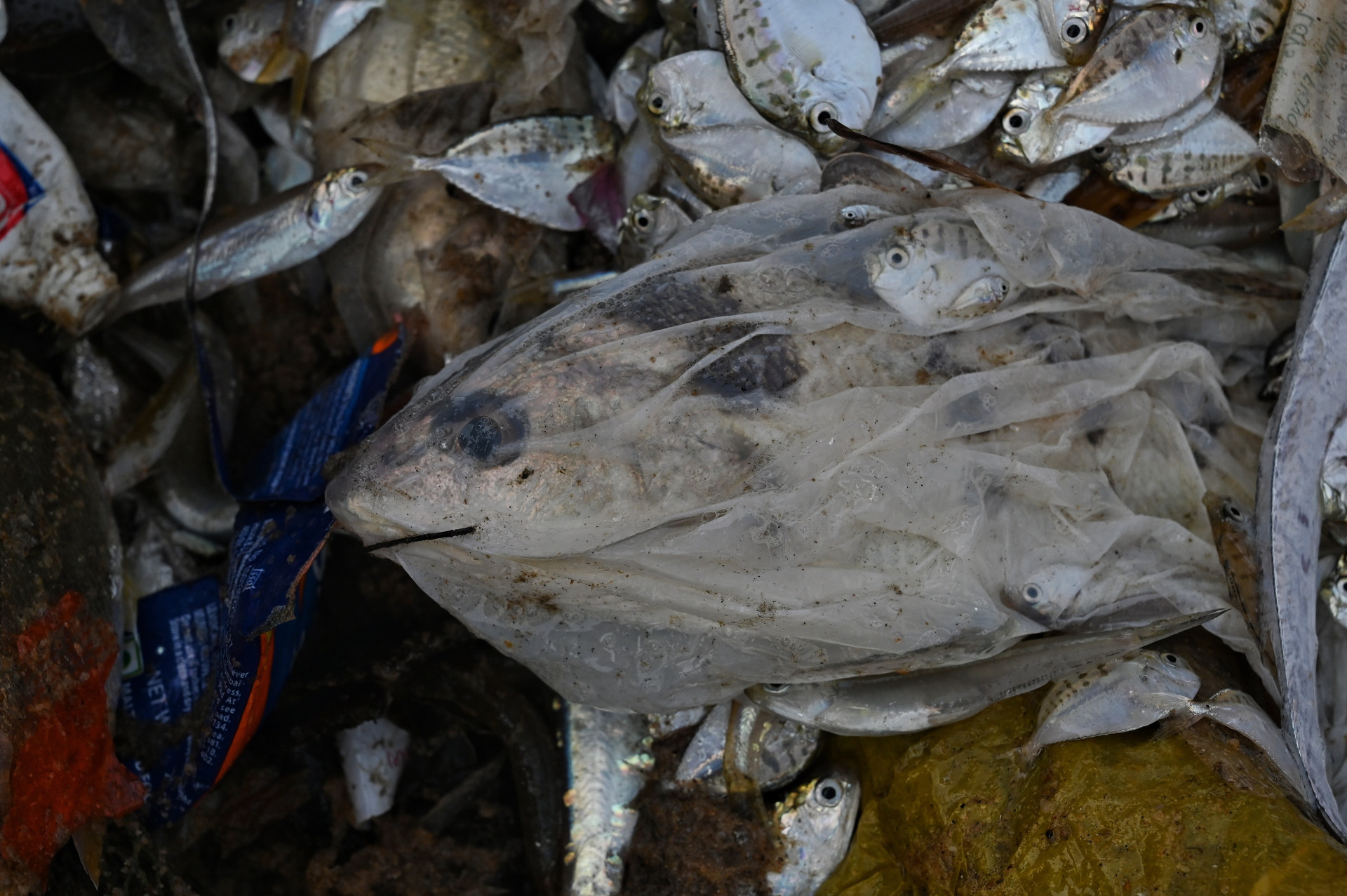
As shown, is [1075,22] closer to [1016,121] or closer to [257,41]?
[1016,121]

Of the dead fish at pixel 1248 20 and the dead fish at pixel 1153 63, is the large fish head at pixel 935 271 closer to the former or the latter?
the dead fish at pixel 1153 63

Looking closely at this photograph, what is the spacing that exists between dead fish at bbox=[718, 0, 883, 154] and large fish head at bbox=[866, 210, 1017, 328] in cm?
34

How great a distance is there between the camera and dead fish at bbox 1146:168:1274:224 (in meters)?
1.76

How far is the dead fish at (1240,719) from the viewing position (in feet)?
4.68

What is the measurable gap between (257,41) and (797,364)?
148 cm

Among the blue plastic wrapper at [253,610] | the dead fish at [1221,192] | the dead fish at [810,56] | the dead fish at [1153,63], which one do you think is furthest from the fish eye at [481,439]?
the dead fish at [1221,192]

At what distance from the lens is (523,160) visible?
188 cm

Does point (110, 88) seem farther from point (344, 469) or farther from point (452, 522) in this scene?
point (452, 522)

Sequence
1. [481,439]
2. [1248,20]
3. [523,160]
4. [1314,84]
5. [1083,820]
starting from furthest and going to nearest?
[523,160] < [1248,20] < [1314,84] < [1083,820] < [481,439]

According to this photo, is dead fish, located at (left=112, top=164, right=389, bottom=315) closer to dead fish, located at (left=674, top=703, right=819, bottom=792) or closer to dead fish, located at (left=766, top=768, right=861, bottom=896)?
dead fish, located at (left=674, top=703, right=819, bottom=792)

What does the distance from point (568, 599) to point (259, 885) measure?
1.02m

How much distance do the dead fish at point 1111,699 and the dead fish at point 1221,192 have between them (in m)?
0.88

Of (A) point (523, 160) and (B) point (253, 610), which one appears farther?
(A) point (523, 160)

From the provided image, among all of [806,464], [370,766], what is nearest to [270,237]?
[370,766]
